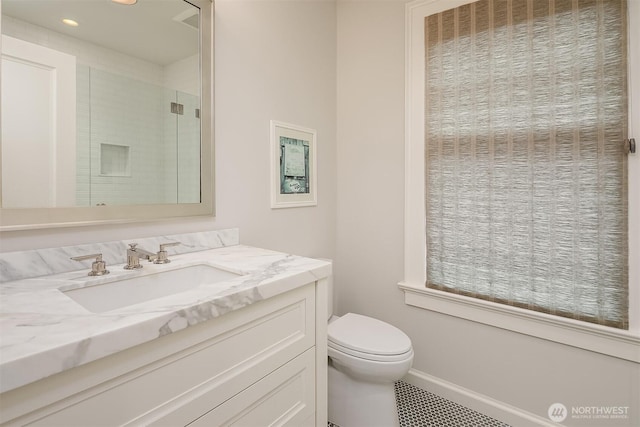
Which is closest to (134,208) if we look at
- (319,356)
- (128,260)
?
(128,260)

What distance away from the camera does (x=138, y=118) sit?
3.96ft

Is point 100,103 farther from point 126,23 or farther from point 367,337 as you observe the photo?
point 367,337

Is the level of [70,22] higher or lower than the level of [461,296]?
higher

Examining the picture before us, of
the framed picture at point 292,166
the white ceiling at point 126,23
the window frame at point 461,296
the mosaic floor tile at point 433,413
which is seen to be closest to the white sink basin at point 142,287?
the framed picture at point 292,166

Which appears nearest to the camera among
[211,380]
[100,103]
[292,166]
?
[211,380]

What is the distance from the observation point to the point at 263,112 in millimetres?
1673

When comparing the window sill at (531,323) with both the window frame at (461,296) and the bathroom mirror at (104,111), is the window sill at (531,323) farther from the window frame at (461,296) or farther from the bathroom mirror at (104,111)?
the bathroom mirror at (104,111)

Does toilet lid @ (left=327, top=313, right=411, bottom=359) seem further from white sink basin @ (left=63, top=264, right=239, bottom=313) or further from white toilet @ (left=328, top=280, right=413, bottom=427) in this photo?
white sink basin @ (left=63, top=264, right=239, bottom=313)

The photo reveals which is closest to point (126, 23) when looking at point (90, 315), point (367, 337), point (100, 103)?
point (100, 103)

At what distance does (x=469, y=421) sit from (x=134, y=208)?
6.24ft

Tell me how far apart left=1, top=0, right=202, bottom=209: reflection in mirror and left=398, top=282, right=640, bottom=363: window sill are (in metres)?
1.40

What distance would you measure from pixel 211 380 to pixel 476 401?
156 cm

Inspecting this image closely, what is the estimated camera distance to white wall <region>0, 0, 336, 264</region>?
1461 mm

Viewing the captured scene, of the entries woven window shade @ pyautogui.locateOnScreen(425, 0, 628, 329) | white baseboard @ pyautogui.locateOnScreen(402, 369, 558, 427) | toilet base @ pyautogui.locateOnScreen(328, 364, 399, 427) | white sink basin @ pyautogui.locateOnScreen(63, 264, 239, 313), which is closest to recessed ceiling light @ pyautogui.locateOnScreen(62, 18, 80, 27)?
white sink basin @ pyautogui.locateOnScreen(63, 264, 239, 313)
